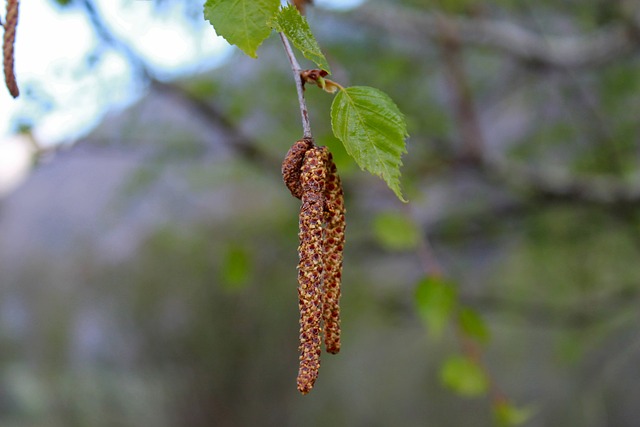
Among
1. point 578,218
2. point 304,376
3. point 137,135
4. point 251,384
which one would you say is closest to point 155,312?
point 251,384

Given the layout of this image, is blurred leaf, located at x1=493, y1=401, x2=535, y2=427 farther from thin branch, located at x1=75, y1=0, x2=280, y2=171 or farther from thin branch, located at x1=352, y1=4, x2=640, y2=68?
thin branch, located at x1=352, y1=4, x2=640, y2=68

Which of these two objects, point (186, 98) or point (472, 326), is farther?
point (186, 98)

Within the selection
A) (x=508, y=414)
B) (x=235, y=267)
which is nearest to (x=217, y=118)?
(x=235, y=267)

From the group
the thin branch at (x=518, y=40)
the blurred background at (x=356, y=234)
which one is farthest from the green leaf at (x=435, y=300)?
the thin branch at (x=518, y=40)

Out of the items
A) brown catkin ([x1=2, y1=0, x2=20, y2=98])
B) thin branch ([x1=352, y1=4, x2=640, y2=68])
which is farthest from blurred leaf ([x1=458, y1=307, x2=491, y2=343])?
thin branch ([x1=352, y1=4, x2=640, y2=68])

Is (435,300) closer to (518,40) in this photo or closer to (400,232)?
(400,232)

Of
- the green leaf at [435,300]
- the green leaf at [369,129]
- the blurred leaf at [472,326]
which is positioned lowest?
the blurred leaf at [472,326]

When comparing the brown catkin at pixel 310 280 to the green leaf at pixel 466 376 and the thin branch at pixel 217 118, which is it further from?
the thin branch at pixel 217 118
